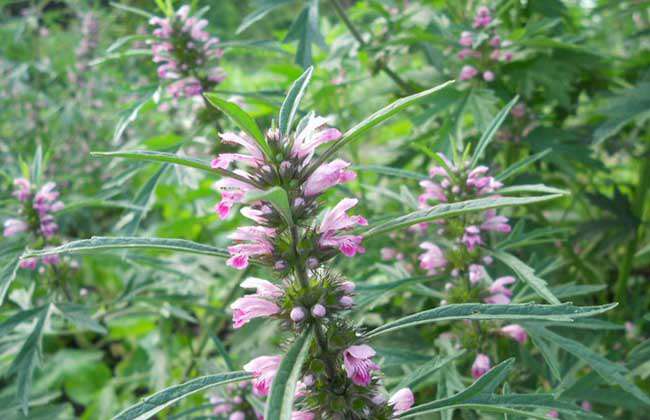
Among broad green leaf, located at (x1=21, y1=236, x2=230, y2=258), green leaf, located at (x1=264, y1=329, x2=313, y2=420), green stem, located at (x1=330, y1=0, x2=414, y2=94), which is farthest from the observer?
green stem, located at (x1=330, y1=0, x2=414, y2=94)

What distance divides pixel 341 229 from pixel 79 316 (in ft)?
4.51

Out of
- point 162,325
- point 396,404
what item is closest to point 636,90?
point 396,404

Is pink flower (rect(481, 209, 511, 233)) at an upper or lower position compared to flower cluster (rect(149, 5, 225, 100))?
lower

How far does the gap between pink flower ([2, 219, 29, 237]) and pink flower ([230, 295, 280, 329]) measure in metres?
1.52

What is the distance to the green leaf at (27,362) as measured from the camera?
1.92 m

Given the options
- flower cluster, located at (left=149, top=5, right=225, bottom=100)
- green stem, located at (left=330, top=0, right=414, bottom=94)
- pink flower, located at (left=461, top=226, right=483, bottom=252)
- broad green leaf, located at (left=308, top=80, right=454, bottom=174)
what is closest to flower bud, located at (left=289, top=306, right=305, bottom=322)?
broad green leaf, located at (left=308, top=80, right=454, bottom=174)

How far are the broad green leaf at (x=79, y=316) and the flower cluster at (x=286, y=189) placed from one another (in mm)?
1183

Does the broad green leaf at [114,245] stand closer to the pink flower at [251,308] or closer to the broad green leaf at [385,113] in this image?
the pink flower at [251,308]

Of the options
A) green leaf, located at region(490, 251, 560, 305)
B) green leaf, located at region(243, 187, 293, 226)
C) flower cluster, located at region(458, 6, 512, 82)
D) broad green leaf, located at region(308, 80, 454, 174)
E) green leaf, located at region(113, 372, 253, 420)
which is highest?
flower cluster, located at region(458, 6, 512, 82)

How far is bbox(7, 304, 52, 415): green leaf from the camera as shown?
6.28 ft

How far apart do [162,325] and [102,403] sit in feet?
2.82

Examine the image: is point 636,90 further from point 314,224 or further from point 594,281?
point 314,224

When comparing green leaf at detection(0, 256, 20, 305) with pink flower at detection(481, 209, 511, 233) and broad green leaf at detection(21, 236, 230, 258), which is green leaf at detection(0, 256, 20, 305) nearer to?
broad green leaf at detection(21, 236, 230, 258)

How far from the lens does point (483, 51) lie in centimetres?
270
